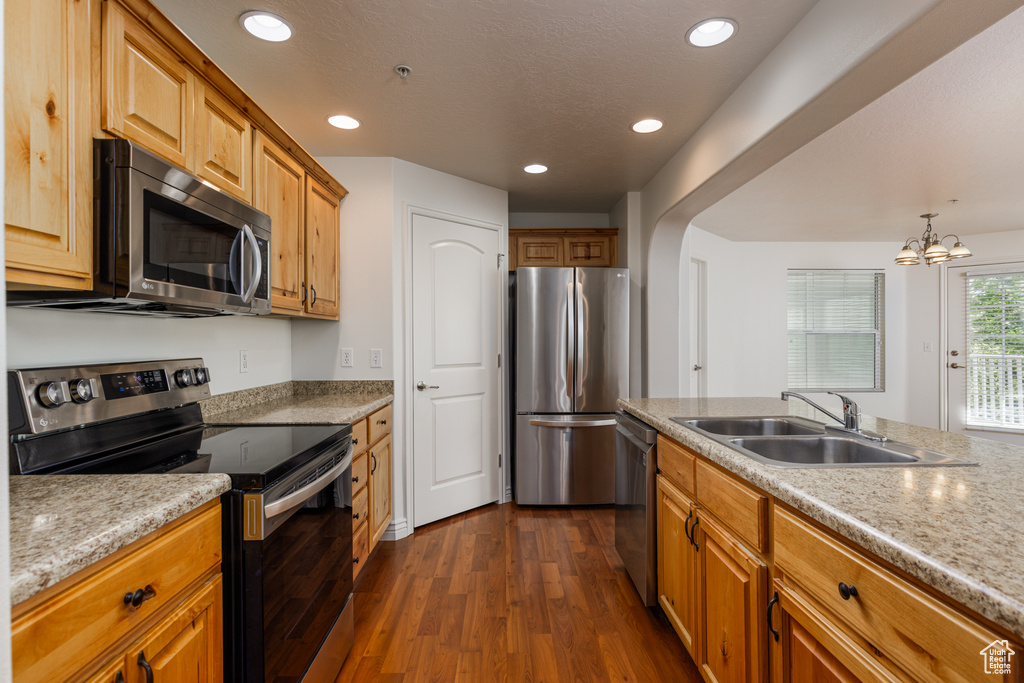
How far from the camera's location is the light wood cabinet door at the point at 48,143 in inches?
38.8

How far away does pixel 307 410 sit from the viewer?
228 centimetres

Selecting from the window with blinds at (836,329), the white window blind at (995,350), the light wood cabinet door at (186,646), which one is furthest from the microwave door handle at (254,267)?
the white window blind at (995,350)

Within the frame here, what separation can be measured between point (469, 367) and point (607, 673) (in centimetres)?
204

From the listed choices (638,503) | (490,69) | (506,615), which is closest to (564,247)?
(490,69)

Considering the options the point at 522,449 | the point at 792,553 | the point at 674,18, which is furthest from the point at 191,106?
the point at 522,449

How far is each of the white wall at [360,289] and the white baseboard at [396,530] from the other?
877 mm

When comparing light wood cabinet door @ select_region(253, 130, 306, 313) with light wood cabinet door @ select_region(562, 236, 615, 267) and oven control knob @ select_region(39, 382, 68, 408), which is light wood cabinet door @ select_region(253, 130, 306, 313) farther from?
light wood cabinet door @ select_region(562, 236, 615, 267)

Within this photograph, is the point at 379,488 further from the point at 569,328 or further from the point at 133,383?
the point at 569,328

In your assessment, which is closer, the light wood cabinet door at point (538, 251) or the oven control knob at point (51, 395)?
the oven control knob at point (51, 395)

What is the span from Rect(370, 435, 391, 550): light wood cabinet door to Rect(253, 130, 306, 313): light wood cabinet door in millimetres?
850

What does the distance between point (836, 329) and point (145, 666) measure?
679 cm

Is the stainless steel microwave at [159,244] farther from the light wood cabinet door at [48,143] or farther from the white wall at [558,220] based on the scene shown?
the white wall at [558,220]

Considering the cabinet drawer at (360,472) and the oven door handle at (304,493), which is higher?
the oven door handle at (304,493)

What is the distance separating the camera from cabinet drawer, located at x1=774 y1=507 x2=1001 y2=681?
0.70 metres
